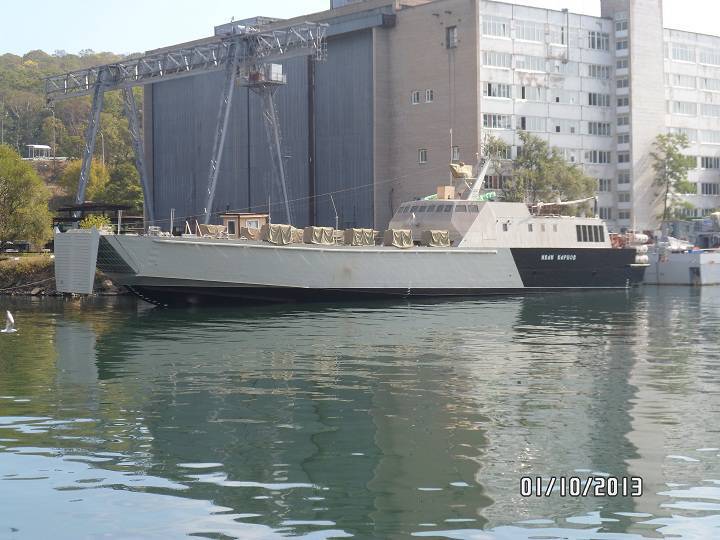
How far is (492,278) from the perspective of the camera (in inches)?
2286

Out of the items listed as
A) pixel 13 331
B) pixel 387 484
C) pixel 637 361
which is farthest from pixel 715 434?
pixel 13 331

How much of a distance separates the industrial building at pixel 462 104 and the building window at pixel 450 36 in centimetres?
11

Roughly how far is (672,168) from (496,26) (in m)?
21.0

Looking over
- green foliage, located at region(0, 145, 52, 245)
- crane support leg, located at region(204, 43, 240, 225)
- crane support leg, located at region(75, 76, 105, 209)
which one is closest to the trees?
crane support leg, located at region(204, 43, 240, 225)

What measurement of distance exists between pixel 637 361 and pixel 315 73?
69114 millimetres

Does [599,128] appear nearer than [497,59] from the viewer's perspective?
No

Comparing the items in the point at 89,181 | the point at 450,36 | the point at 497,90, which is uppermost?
the point at 450,36

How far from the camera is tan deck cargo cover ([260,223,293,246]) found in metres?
50.7

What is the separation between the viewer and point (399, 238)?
180 feet

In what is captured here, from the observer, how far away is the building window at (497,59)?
86669 mm

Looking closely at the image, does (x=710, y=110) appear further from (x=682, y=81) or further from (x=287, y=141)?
(x=287, y=141)

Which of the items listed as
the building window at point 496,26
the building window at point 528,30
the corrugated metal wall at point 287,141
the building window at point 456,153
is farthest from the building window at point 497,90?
the corrugated metal wall at point 287,141

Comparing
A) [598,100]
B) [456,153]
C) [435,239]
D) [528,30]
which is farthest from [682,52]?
[435,239]
